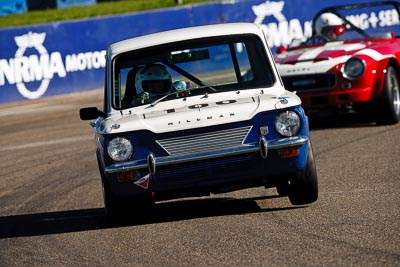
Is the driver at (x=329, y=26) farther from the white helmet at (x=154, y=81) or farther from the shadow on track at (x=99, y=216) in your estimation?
the white helmet at (x=154, y=81)

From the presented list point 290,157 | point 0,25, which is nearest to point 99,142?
point 290,157

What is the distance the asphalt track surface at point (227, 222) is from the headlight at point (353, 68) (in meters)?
0.73

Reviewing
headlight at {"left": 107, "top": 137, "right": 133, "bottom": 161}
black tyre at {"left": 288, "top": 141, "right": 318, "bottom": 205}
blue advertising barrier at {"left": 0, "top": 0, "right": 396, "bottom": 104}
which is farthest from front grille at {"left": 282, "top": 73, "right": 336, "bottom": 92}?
blue advertising barrier at {"left": 0, "top": 0, "right": 396, "bottom": 104}

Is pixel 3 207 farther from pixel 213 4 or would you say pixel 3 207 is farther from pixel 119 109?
pixel 213 4

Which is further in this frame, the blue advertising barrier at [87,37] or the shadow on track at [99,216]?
the blue advertising barrier at [87,37]

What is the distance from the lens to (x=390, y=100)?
12.4 meters

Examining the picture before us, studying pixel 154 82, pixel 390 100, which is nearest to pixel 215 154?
pixel 154 82

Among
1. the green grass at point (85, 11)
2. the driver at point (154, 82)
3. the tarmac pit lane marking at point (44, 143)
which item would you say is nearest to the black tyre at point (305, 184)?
the driver at point (154, 82)

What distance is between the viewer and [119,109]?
7.95m

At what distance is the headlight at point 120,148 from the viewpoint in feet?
23.9

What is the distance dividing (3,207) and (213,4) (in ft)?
51.1

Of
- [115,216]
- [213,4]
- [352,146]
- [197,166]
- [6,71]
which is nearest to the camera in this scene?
[197,166]

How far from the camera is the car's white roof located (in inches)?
323

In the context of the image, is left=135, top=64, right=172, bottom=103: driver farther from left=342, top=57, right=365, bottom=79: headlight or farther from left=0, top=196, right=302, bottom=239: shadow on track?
left=342, top=57, right=365, bottom=79: headlight
